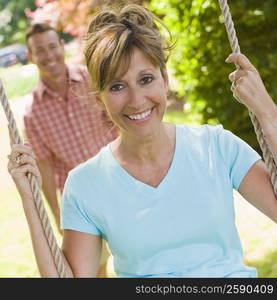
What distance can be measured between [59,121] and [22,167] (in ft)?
6.26

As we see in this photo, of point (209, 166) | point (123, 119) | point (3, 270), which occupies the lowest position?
point (3, 270)

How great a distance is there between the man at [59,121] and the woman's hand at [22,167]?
1.82 m

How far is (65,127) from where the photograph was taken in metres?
3.87

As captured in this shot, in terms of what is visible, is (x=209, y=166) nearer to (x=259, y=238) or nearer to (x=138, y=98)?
(x=138, y=98)

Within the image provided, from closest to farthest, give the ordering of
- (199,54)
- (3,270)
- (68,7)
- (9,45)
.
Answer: (3,270), (199,54), (68,7), (9,45)

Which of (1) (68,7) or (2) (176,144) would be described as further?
(1) (68,7)

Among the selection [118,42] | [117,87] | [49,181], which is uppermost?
[118,42]

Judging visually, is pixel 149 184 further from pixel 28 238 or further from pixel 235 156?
pixel 28 238

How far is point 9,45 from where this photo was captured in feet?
64.3

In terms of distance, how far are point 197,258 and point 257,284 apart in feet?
0.66

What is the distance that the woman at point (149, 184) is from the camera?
202 centimetres

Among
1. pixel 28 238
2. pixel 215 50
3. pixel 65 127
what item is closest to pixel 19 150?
pixel 65 127

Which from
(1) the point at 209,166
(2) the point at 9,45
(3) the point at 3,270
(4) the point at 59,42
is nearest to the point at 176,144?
(1) the point at 209,166

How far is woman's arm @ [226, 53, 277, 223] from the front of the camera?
2.01m
